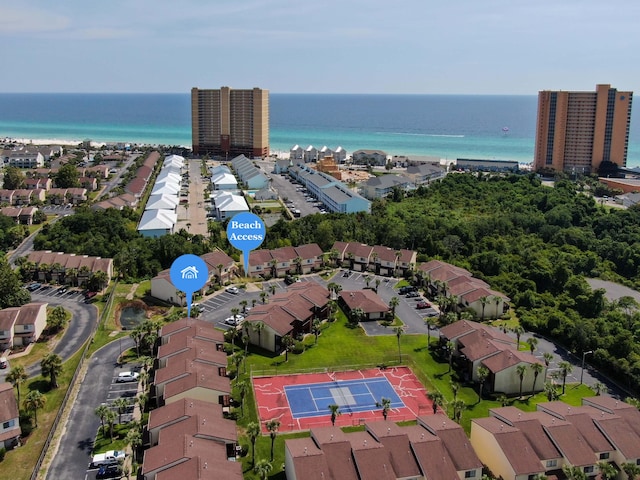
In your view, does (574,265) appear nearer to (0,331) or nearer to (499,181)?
(499,181)

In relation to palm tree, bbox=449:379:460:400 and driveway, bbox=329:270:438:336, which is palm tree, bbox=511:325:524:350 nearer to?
driveway, bbox=329:270:438:336

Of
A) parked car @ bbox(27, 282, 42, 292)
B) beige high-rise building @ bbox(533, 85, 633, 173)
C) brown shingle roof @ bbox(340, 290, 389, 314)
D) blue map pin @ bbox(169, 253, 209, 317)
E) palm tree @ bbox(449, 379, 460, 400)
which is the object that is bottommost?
palm tree @ bbox(449, 379, 460, 400)

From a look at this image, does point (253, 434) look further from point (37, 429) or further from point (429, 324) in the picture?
point (429, 324)

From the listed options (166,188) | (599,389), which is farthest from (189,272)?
(166,188)

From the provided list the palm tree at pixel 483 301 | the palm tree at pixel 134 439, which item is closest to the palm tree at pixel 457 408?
the palm tree at pixel 483 301

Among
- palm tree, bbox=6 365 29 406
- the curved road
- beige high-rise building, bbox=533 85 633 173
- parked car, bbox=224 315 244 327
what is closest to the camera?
palm tree, bbox=6 365 29 406

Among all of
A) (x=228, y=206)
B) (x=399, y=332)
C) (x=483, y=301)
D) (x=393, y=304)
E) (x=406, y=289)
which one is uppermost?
(x=228, y=206)

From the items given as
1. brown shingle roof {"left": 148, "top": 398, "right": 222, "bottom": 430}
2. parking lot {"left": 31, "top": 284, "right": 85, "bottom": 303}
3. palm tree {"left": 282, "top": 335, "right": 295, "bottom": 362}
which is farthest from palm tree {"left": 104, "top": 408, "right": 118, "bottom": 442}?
parking lot {"left": 31, "top": 284, "right": 85, "bottom": 303}

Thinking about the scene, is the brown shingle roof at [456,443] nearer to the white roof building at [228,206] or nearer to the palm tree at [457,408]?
the palm tree at [457,408]
